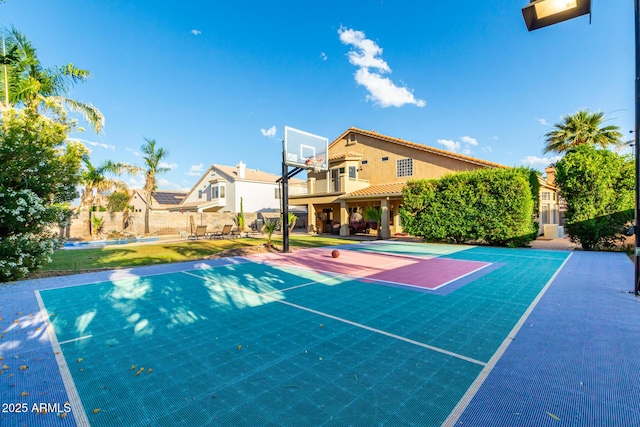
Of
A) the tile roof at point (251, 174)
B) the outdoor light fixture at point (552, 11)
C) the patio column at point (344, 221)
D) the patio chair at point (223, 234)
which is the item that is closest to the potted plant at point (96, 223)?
the patio chair at point (223, 234)

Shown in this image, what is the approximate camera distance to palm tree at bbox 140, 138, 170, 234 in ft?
90.1

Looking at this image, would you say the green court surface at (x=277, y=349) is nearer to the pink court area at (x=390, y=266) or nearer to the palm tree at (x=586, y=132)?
the pink court area at (x=390, y=266)

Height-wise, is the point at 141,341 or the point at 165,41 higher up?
the point at 165,41

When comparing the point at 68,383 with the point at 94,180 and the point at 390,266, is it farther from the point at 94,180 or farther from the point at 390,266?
the point at 94,180

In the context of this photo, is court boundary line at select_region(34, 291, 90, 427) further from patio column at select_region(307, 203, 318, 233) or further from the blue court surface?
patio column at select_region(307, 203, 318, 233)

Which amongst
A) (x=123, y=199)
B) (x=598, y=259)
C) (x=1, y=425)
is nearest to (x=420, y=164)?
(x=598, y=259)

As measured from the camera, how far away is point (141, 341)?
4.41 m

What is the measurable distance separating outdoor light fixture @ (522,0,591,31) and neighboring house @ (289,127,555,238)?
1685cm

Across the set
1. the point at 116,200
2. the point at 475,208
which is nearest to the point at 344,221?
the point at 475,208

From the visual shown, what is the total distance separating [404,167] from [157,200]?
41.4 m

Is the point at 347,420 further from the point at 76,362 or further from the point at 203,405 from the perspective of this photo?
the point at 76,362

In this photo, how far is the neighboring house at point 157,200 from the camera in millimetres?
44594

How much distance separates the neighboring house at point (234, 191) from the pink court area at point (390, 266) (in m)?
24.0

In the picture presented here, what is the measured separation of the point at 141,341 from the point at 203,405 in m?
2.20
